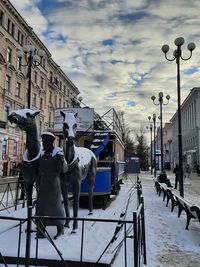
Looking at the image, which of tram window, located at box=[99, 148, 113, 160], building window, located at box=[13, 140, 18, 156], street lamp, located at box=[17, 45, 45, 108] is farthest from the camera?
building window, located at box=[13, 140, 18, 156]

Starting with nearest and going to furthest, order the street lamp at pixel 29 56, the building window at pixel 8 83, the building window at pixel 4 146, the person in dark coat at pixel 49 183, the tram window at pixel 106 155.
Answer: the person in dark coat at pixel 49 183 < the tram window at pixel 106 155 < the street lamp at pixel 29 56 < the building window at pixel 4 146 < the building window at pixel 8 83

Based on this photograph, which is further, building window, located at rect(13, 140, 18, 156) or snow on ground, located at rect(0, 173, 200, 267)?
building window, located at rect(13, 140, 18, 156)

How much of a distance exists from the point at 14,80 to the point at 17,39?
16.2 ft

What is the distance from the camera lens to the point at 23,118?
25.9ft

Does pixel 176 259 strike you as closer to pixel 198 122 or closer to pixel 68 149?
pixel 68 149

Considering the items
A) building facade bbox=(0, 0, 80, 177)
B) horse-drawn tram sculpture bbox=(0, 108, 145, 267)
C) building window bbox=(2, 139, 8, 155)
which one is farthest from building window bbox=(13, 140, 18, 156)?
horse-drawn tram sculpture bbox=(0, 108, 145, 267)

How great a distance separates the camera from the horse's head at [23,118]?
25.8 ft

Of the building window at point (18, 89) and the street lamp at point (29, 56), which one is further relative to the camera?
the building window at point (18, 89)

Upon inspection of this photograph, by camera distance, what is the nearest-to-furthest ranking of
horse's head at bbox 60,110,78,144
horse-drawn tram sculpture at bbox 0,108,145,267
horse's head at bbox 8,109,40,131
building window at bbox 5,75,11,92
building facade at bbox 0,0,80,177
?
horse-drawn tram sculpture at bbox 0,108,145,267, horse's head at bbox 8,109,40,131, horse's head at bbox 60,110,78,144, building facade at bbox 0,0,80,177, building window at bbox 5,75,11,92

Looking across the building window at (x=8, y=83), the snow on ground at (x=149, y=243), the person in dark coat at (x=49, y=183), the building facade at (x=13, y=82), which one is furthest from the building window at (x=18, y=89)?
the person in dark coat at (x=49, y=183)

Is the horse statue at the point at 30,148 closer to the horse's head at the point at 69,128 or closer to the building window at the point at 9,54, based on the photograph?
the horse's head at the point at 69,128

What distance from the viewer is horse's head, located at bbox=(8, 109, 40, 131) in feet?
25.8

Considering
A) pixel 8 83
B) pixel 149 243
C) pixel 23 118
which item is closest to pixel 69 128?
pixel 23 118

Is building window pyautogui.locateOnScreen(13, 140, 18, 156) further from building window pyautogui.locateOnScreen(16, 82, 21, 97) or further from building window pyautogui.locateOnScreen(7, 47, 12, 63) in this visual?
building window pyautogui.locateOnScreen(7, 47, 12, 63)
